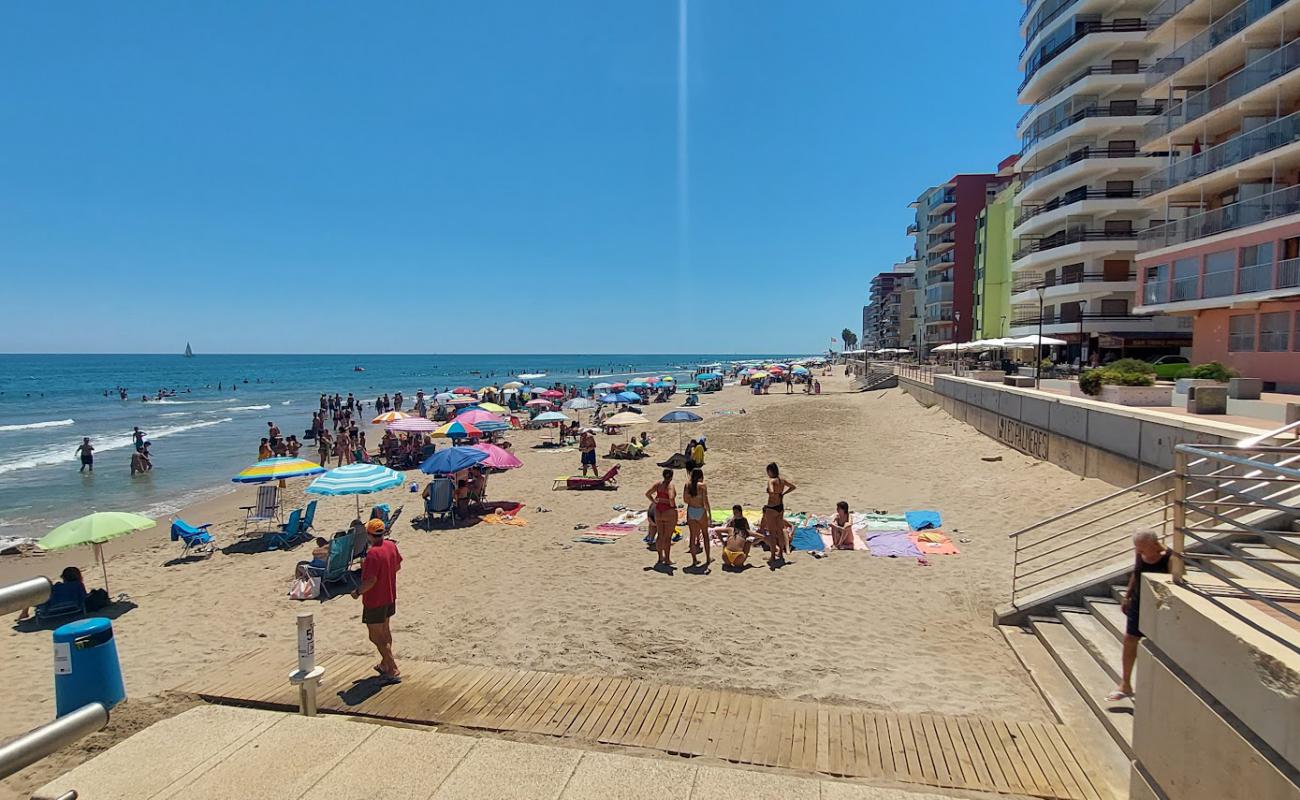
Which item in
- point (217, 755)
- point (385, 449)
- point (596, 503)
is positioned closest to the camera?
point (217, 755)

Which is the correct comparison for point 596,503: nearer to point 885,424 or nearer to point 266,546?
point 266,546

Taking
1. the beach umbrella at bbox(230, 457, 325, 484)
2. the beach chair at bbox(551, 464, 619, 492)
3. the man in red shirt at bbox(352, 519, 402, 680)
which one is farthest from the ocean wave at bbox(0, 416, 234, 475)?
the man in red shirt at bbox(352, 519, 402, 680)

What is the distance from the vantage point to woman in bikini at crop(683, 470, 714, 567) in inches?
390

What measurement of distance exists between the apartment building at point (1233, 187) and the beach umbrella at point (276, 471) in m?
22.8

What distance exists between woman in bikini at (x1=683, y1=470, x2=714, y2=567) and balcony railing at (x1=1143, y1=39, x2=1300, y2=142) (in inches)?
817

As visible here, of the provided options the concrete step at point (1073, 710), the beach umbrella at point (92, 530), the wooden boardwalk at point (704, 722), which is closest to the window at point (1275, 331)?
the concrete step at point (1073, 710)

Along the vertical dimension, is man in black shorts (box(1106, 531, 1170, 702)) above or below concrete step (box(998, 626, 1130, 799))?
above

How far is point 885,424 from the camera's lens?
2752 cm

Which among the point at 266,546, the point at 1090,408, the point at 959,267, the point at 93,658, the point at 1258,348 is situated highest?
the point at 959,267

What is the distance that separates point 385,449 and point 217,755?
19.3 m

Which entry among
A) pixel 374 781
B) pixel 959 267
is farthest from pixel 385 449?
pixel 959 267

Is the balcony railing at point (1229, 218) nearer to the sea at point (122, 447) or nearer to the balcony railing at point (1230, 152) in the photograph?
the balcony railing at point (1230, 152)

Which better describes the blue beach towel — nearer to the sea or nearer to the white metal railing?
the white metal railing

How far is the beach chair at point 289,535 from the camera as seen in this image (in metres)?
12.4
